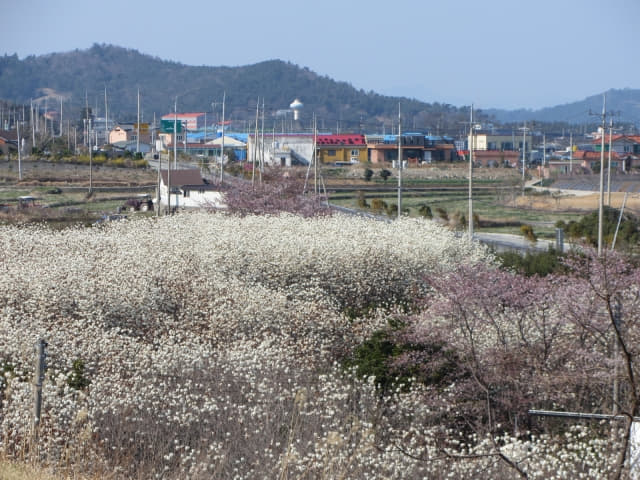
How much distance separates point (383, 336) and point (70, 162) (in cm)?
6387

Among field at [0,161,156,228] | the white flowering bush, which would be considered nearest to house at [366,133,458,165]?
field at [0,161,156,228]

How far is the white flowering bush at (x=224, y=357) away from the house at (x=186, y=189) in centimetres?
2027

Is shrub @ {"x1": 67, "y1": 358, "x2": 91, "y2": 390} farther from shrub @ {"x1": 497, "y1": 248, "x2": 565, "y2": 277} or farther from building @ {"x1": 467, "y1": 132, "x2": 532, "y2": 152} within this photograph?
building @ {"x1": 467, "y1": 132, "x2": 532, "y2": 152}

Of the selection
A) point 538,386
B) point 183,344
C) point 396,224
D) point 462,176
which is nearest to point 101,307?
point 183,344

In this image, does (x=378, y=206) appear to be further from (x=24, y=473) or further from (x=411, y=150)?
(x=411, y=150)

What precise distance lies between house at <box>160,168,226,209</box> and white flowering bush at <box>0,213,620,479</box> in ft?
66.5

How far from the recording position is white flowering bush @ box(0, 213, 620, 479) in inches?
341

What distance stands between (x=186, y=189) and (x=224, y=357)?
3328 centimetres

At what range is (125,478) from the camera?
852 centimetres

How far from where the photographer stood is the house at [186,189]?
42.1 meters

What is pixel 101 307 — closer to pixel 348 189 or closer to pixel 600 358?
pixel 600 358

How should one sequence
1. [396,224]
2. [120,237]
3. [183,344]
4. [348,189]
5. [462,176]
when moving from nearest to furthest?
[183,344]
[120,237]
[396,224]
[348,189]
[462,176]

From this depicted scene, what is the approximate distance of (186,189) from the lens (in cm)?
4409

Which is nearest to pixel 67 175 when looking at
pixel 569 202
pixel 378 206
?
pixel 378 206
